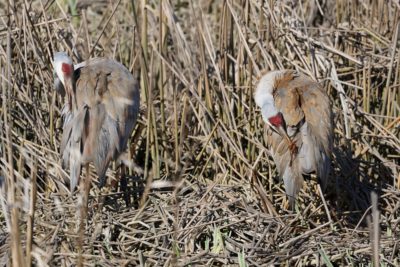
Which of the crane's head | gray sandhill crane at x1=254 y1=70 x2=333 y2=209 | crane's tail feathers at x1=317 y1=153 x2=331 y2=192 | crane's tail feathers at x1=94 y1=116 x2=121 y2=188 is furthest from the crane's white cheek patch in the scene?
crane's tail feathers at x1=317 y1=153 x2=331 y2=192

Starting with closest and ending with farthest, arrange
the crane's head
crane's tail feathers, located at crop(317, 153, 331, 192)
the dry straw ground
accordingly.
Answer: the dry straw ground → crane's tail feathers, located at crop(317, 153, 331, 192) → the crane's head

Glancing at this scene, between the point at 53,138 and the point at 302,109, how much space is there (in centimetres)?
150

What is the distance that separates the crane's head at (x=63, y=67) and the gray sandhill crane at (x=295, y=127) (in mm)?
1092

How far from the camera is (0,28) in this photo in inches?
227

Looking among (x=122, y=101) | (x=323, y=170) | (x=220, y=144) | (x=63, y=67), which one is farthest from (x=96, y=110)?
(x=323, y=170)

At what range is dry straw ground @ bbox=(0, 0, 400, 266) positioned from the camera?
4.85 m

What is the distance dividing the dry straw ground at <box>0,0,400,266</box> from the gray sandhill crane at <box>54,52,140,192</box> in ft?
0.56

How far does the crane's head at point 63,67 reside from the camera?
5137 mm

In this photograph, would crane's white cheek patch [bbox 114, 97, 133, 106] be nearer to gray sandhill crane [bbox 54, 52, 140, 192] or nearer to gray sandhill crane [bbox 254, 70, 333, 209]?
gray sandhill crane [bbox 54, 52, 140, 192]

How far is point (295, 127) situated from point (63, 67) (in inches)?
53.2

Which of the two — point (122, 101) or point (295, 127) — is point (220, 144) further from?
point (122, 101)

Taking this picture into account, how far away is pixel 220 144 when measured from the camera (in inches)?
223

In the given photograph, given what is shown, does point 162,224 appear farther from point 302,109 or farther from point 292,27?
point 292,27

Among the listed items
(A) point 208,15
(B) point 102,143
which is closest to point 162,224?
(B) point 102,143
